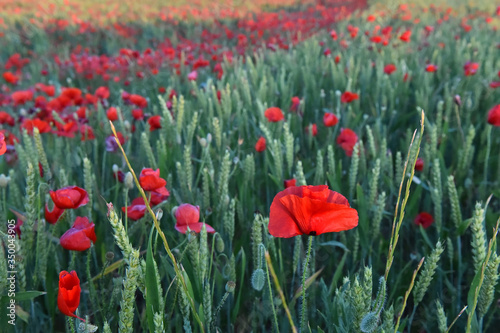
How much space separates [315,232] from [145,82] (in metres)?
2.60

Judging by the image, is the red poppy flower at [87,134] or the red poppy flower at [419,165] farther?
the red poppy flower at [87,134]

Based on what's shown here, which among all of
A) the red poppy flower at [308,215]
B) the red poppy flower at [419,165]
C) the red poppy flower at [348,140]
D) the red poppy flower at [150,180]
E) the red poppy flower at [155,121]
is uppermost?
the red poppy flower at [308,215]

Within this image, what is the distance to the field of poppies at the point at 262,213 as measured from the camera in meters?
0.61

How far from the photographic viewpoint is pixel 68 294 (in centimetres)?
57

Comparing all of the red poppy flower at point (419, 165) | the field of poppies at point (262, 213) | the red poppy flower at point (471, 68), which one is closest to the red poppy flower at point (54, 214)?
the field of poppies at point (262, 213)

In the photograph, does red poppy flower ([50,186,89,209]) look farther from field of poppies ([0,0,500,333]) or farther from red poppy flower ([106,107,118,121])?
red poppy flower ([106,107,118,121])

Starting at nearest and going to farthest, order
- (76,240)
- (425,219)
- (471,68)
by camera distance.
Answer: (76,240) < (425,219) < (471,68)

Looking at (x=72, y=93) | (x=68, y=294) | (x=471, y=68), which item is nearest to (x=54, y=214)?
(x=68, y=294)

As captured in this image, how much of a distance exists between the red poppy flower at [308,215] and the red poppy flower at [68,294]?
0.27 metres

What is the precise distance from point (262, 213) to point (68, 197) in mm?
521

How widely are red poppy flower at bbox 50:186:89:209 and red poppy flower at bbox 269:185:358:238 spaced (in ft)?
1.27

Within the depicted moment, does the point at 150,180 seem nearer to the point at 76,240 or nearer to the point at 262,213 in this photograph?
the point at 76,240

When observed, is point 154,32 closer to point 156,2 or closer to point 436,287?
point 156,2

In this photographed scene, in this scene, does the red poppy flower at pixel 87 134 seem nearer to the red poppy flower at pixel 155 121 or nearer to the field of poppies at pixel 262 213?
the field of poppies at pixel 262 213
